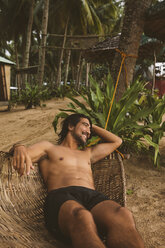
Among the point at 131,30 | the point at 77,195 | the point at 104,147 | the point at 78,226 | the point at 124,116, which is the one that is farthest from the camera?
the point at 131,30

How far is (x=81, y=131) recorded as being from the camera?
2.15m

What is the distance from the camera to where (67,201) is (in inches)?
61.8

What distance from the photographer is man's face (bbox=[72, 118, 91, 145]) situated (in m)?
2.13

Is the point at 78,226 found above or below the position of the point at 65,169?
below

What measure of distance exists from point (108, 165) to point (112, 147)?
22cm

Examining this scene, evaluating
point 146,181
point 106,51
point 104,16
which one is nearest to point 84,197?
point 146,181

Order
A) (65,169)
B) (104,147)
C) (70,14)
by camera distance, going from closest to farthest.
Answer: (65,169) < (104,147) < (70,14)

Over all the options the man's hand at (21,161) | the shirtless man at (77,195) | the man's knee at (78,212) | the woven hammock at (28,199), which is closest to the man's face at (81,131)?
the shirtless man at (77,195)

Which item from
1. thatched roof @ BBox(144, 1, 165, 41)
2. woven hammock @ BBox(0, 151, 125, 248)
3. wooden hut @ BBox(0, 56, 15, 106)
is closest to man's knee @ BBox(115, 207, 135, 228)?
woven hammock @ BBox(0, 151, 125, 248)

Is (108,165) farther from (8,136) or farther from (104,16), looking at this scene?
(104,16)

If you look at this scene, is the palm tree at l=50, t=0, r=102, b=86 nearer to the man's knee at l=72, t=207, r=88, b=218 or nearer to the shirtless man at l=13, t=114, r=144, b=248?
the shirtless man at l=13, t=114, r=144, b=248

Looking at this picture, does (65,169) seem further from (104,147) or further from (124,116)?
(124,116)

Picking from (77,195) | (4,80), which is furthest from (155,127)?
(4,80)

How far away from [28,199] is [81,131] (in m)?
0.82
